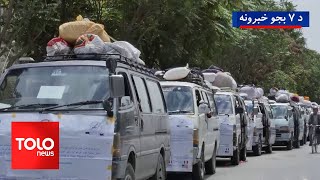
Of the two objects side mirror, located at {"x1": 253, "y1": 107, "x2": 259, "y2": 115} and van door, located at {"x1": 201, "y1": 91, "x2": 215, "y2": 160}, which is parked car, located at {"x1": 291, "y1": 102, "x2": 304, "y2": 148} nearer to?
side mirror, located at {"x1": 253, "y1": 107, "x2": 259, "y2": 115}

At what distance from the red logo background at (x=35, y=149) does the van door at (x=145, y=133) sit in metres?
1.72

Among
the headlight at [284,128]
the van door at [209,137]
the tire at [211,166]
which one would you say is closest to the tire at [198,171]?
the van door at [209,137]

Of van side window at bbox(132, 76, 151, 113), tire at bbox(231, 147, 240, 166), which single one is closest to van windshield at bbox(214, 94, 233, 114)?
tire at bbox(231, 147, 240, 166)

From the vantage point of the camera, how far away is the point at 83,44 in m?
9.40

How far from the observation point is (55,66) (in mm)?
8656

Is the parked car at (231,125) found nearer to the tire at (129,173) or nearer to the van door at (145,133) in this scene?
the van door at (145,133)

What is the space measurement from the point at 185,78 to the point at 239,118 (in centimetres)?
518

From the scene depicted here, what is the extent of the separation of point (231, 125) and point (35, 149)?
11245 mm

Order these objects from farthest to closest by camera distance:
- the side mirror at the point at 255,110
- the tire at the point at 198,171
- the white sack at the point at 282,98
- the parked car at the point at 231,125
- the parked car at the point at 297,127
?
the white sack at the point at 282,98, the parked car at the point at 297,127, the side mirror at the point at 255,110, the parked car at the point at 231,125, the tire at the point at 198,171

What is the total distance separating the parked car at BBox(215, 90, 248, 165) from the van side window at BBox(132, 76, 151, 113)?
27.3ft

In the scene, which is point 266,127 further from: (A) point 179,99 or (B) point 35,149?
(B) point 35,149

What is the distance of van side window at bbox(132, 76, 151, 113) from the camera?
9438 millimetres

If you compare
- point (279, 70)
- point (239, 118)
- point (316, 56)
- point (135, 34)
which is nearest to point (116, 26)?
point (135, 34)

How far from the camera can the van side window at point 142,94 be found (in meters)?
9.44
